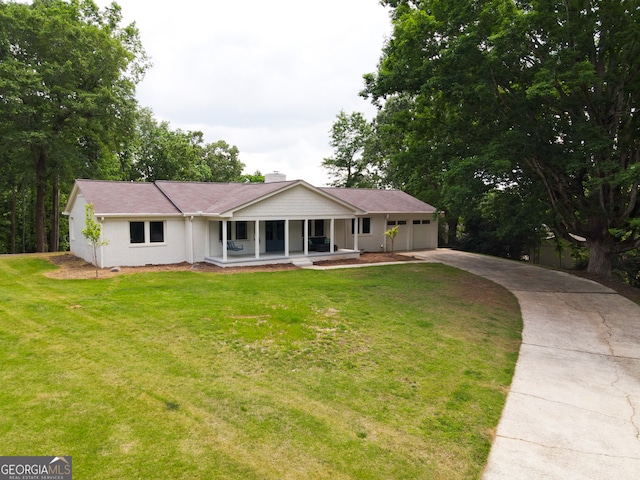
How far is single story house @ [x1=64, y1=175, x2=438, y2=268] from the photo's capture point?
1769 centimetres

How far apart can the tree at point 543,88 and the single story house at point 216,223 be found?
7.07m

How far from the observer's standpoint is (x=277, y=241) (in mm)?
22234

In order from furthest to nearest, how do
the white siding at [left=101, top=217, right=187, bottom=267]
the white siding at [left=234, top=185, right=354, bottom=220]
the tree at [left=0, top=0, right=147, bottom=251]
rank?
the tree at [left=0, top=0, right=147, bottom=251] < the white siding at [left=234, top=185, right=354, bottom=220] < the white siding at [left=101, top=217, right=187, bottom=267]

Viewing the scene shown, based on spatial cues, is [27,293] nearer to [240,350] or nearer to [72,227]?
[240,350]

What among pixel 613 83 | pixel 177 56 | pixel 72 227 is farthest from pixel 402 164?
pixel 72 227

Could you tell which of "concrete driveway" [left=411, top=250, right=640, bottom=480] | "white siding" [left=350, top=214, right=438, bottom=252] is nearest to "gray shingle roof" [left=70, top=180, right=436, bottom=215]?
"white siding" [left=350, top=214, right=438, bottom=252]

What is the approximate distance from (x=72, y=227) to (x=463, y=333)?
71.5ft

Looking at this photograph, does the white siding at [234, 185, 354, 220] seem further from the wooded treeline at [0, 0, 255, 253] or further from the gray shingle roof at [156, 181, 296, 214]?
the wooded treeline at [0, 0, 255, 253]

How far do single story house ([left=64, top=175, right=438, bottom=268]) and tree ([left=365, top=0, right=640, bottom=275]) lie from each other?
23.2 ft

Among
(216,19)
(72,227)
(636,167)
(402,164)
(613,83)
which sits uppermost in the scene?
(216,19)

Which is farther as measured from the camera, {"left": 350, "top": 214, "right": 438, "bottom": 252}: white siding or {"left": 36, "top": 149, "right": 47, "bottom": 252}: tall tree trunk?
{"left": 36, "top": 149, "right": 47, "bottom": 252}: tall tree trunk

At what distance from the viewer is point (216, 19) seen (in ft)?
47.3

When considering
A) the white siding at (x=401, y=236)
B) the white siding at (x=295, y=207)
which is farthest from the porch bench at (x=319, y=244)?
the white siding at (x=295, y=207)

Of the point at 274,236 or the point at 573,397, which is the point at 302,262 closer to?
the point at 274,236
